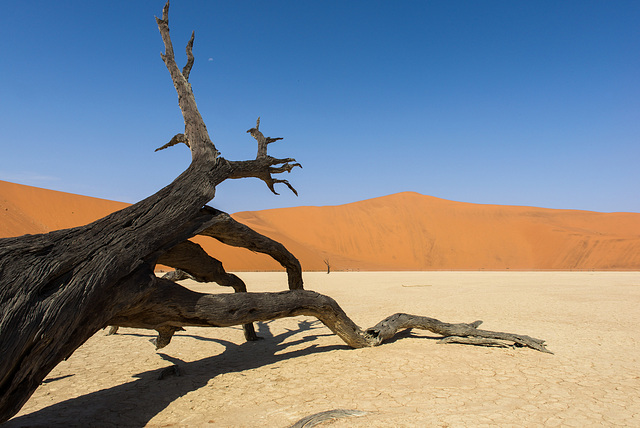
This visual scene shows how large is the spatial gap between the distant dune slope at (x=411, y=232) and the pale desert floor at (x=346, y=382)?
2552cm

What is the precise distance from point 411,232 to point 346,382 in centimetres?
4975

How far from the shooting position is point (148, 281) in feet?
12.1

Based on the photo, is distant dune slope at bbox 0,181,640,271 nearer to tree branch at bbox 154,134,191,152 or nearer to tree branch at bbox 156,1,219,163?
tree branch at bbox 154,134,191,152

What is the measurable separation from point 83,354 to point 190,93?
4.74 m

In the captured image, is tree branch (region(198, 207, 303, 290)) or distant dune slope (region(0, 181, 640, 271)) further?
distant dune slope (region(0, 181, 640, 271))

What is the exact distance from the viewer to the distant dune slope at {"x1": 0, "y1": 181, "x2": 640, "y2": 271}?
36.1 meters

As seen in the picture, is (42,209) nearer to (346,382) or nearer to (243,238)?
(243,238)

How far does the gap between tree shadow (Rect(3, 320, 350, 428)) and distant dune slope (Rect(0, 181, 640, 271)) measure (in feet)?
84.0

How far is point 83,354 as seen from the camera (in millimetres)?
6301

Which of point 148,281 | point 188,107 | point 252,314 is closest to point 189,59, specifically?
point 188,107

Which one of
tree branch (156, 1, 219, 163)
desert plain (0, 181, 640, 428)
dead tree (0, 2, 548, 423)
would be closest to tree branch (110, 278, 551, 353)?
dead tree (0, 2, 548, 423)

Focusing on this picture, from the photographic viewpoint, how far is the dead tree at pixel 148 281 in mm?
2711

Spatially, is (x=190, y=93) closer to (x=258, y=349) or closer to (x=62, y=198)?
(x=258, y=349)

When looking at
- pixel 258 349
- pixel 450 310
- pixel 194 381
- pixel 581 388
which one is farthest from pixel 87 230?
pixel 450 310
